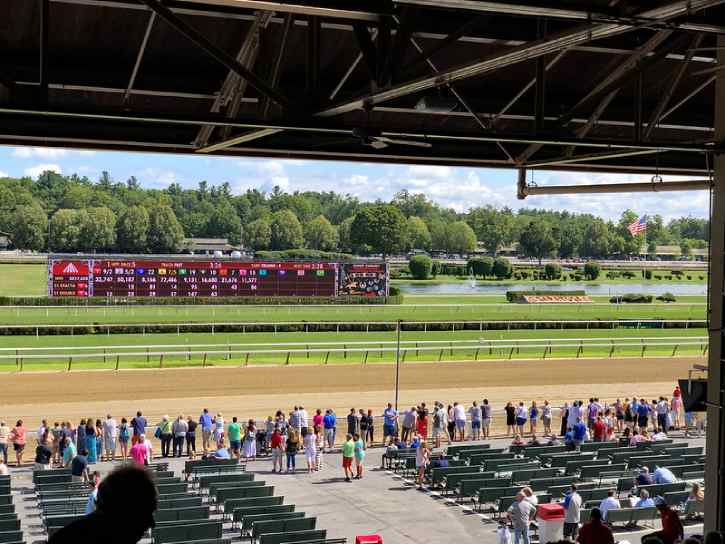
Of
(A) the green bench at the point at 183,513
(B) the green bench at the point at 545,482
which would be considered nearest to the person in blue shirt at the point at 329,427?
(B) the green bench at the point at 545,482

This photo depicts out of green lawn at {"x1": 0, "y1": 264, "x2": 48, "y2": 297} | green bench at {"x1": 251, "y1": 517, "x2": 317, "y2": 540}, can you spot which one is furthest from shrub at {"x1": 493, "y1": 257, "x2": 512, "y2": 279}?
green bench at {"x1": 251, "y1": 517, "x2": 317, "y2": 540}

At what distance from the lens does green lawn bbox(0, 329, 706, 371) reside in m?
26.8

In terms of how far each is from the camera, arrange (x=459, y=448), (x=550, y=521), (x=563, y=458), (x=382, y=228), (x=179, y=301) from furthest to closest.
A: (x=382, y=228), (x=179, y=301), (x=459, y=448), (x=563, y=458), (x=550, y=521)

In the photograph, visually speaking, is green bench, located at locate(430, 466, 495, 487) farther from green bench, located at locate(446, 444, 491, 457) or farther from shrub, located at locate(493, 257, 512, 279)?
shrub, located at locate(493, 257, 512, 279)

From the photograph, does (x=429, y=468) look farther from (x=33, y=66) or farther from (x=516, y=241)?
(x=516, y=241)

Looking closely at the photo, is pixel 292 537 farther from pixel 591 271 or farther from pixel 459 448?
pixel 591 271

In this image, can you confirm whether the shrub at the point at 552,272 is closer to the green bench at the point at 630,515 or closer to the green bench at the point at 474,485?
the green bench at the point at 474,485

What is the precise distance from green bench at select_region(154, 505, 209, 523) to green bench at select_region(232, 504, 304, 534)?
388 mm

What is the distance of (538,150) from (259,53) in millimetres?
3477

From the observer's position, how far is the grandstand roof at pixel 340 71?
17.6ft

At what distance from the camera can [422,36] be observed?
6.54 m

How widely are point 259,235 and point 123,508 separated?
8272 cm

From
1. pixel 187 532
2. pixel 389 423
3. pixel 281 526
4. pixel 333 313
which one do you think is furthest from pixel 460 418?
pixel 333 313

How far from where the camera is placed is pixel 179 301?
3359cm
